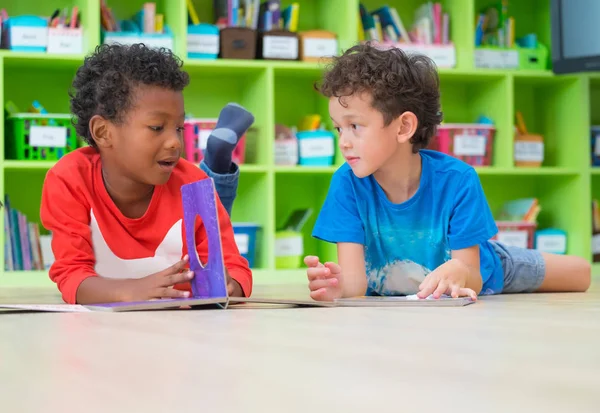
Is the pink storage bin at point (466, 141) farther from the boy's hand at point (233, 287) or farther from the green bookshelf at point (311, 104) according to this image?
the boy's hand at point (233, 287)

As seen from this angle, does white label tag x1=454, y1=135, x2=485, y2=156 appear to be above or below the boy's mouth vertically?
above

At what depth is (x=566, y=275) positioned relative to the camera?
6.27ft

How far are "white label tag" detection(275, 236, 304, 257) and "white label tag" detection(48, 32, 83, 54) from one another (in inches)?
38.2

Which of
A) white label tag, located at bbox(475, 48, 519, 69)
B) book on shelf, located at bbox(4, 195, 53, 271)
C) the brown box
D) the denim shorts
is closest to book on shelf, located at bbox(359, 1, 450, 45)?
white label tag, located at bbox(475, 48, 519, 69)

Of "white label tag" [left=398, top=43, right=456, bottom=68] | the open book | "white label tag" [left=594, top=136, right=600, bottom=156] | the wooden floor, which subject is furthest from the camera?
"white label tag" [left=594, top=136, right=600, bottom=156]

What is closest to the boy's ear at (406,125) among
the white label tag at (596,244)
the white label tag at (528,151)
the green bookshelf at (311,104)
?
the green bookshelf at (311,104)

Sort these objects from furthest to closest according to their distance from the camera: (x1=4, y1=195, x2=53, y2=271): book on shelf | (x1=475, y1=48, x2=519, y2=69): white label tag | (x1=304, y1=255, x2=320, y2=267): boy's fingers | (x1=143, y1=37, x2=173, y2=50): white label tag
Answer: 1. (x1=475, y1=48, x2=519, y2=69): white label tag
2. (x1=143, y1=37, x2=173, y2=50): white label tag
3. (x1=4, y1=195, x2=53, y2=271): book on shelf
4. (x1=304, y1=255, x2=320, y2=267): boy's fingers

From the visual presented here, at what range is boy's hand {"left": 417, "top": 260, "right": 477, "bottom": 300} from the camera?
4.26ft

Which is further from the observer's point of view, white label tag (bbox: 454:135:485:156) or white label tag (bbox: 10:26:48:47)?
white label tag (bbox: 454:135:485:156)

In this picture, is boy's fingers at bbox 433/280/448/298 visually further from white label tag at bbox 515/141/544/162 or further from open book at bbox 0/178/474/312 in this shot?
white label tag at bbox 515/141/544/162

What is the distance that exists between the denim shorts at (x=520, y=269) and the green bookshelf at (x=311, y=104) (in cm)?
118

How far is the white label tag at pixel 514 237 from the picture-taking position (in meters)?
3.26

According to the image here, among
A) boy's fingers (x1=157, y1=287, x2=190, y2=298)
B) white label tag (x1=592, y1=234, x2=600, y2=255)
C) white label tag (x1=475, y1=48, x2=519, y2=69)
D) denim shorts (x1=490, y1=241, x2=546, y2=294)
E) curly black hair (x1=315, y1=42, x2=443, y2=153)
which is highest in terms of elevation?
white label tag (x1=475, y1=48, x2=519, y2=69)

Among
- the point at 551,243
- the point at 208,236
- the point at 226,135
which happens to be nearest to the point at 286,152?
the point at 551,243
